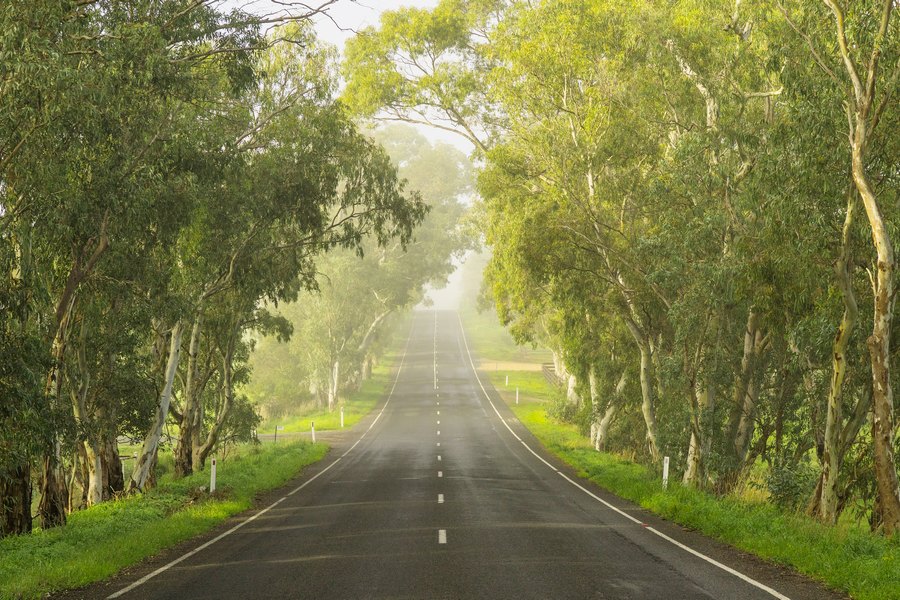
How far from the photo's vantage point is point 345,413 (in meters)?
56.4

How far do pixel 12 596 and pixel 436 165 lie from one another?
64058 mm

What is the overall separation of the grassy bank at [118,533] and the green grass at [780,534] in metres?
9.62

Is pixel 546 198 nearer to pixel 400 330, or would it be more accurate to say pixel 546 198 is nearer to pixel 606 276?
pixel 606 276

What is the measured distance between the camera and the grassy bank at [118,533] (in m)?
11.6

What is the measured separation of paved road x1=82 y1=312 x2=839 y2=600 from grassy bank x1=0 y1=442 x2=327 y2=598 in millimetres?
539

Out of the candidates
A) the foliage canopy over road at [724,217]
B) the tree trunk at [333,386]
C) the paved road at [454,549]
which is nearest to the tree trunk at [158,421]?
the paved road at [454,549]

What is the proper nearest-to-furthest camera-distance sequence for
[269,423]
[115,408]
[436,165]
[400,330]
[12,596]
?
[12,596] → [115,408] → [269,423] → [436,165] → [400,330]

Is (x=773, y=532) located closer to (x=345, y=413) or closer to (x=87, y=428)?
(x=87, y=428)

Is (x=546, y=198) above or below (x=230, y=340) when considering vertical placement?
above

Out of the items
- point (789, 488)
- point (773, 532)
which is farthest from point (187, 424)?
point (773, 532)

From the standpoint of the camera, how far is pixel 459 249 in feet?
212

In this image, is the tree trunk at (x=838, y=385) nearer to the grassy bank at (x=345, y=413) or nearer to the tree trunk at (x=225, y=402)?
the tree trunk at (x=225, y=402)

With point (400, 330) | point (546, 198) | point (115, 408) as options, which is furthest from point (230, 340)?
point (400, 330)

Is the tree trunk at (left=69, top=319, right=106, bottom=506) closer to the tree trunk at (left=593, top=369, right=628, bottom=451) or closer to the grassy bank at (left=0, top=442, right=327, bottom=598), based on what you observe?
the grassy bank at (left=0, top=442, right=327, bottom=598)
